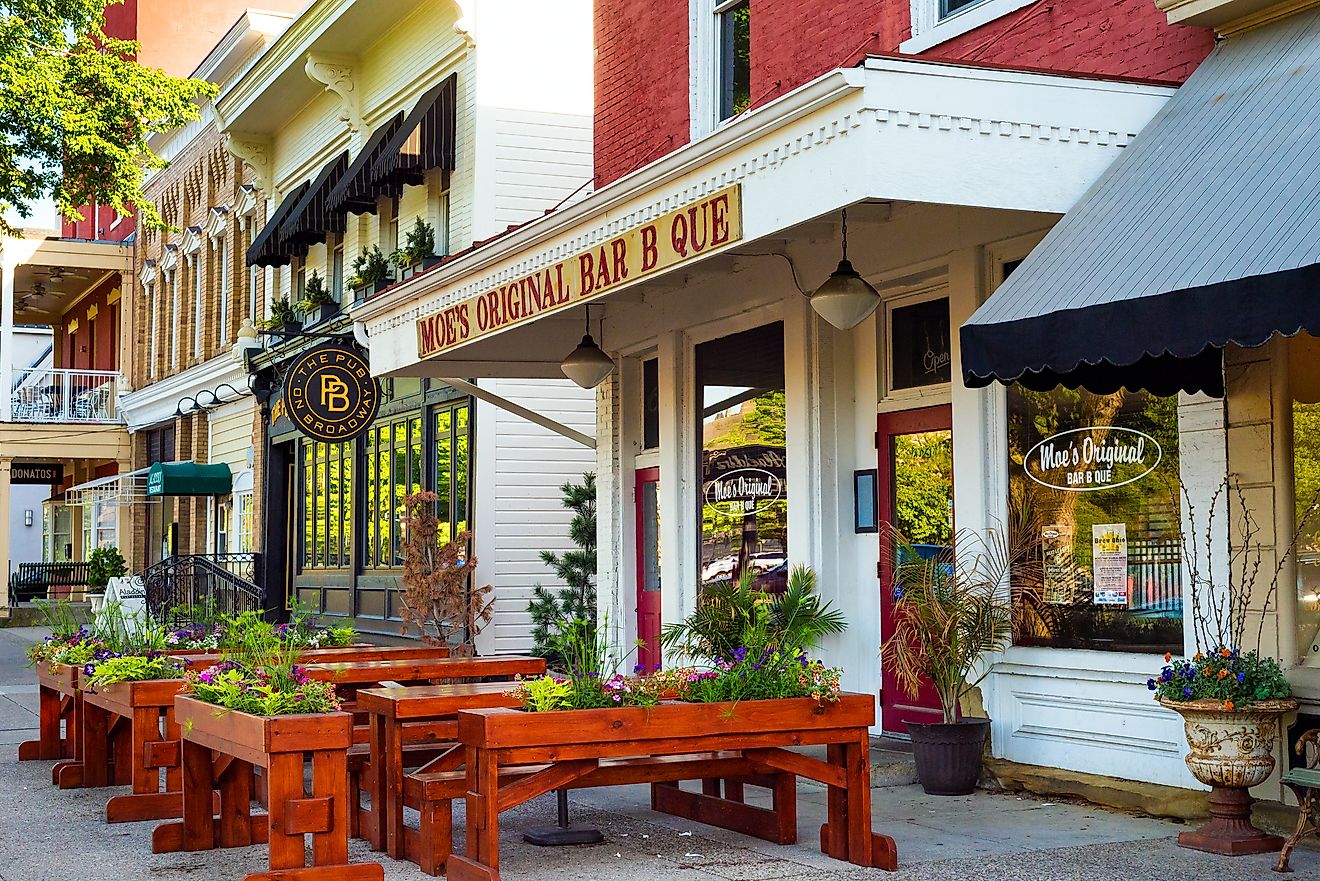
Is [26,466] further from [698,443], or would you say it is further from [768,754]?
[768,754]

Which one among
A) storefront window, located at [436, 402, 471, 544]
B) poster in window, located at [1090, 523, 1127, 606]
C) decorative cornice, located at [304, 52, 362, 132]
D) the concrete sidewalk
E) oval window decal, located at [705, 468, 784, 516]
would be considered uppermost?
decorative cornice, located at [304, 52, 362, 132]

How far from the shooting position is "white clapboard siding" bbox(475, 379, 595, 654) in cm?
1853

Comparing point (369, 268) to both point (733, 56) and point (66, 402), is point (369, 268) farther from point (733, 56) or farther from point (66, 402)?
point (66, 402)

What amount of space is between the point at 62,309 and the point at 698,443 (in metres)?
35.0

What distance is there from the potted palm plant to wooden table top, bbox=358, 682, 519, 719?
2.61 meters

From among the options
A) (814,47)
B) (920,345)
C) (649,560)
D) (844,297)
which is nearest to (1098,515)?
(844,297)

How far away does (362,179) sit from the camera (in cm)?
2052

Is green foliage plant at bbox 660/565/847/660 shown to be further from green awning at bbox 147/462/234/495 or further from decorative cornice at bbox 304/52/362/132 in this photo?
green awning at bbox 147/462/234/495

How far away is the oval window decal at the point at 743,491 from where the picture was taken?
11922mm

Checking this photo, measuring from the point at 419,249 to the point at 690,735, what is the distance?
13417 mm

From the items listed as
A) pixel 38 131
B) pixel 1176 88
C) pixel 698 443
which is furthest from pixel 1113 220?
pixel 38 131

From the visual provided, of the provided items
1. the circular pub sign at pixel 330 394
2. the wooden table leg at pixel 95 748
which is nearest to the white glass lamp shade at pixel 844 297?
the wooden table leg at pixel 95 748

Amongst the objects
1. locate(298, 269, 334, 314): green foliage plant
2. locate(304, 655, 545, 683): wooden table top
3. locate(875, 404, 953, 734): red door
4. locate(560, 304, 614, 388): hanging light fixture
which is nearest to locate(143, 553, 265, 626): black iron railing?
locate(298, 269, 334, 314): green foliage plant

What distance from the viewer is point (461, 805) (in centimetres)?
925
